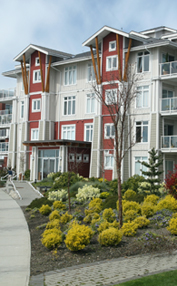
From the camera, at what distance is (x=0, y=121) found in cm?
5000

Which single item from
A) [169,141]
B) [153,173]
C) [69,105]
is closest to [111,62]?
[69,105]

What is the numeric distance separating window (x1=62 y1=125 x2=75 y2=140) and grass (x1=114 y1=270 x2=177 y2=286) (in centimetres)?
3201

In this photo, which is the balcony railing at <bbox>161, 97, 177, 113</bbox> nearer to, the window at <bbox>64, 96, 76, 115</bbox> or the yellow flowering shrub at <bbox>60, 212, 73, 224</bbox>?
the window at <bbox>64, 96, 76, 115</bbox>

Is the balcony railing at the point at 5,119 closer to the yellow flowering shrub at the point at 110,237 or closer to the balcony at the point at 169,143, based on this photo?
the balcony at the point at 169,143

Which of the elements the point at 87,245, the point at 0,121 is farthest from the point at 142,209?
the point at 0,121

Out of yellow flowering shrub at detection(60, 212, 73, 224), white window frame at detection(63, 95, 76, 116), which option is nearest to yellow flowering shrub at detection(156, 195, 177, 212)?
yellow flowering shrub at detection(60, 212, 73, 224)

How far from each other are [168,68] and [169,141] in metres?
6.30

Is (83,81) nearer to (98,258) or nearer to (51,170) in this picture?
(51,170)

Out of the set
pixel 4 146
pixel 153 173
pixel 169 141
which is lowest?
pixel 153 173

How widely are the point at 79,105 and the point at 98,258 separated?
3011cm

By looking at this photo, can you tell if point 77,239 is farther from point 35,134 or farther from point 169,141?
point 35,134

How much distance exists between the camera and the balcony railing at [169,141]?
3186cm

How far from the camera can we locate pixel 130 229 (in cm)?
1180

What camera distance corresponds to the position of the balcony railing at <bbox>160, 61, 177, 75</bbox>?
32688 mm
